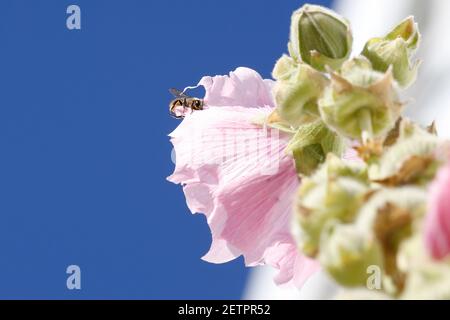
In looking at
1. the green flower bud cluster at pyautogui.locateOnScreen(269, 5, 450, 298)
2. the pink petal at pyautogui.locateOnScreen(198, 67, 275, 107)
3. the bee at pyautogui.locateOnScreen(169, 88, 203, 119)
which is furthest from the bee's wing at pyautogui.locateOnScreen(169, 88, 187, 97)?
the green flower bud cluster at pyautogui.locateOnScreen(269, 5, 450, 298)

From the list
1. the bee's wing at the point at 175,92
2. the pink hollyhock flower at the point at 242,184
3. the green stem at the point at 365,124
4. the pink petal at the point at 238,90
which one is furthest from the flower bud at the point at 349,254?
the bee's wing at the point at 175,92

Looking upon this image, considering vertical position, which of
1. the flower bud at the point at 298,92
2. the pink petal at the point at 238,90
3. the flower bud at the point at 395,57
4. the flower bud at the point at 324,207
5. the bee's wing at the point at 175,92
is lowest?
the flower bud at the point at 324,207

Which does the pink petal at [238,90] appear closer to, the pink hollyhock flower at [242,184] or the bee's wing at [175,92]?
the pink hollyhock flower at [242,184]

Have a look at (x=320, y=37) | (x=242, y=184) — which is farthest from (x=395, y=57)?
(x=242, y=184)

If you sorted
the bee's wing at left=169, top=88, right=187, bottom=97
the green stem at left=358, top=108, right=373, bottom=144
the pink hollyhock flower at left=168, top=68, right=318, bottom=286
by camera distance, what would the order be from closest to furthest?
the green stem at left=358, top=108, right=373, bottom=144
the pink hollyhock flower at left=168, top=68, right=318, bottom=286
the bee's wing at left=169, top=88, right=187, bottom=97

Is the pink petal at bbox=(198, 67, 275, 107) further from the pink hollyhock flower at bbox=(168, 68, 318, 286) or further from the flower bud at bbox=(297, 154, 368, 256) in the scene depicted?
the flower bud at bbox=(297, 154, 368, 256)
